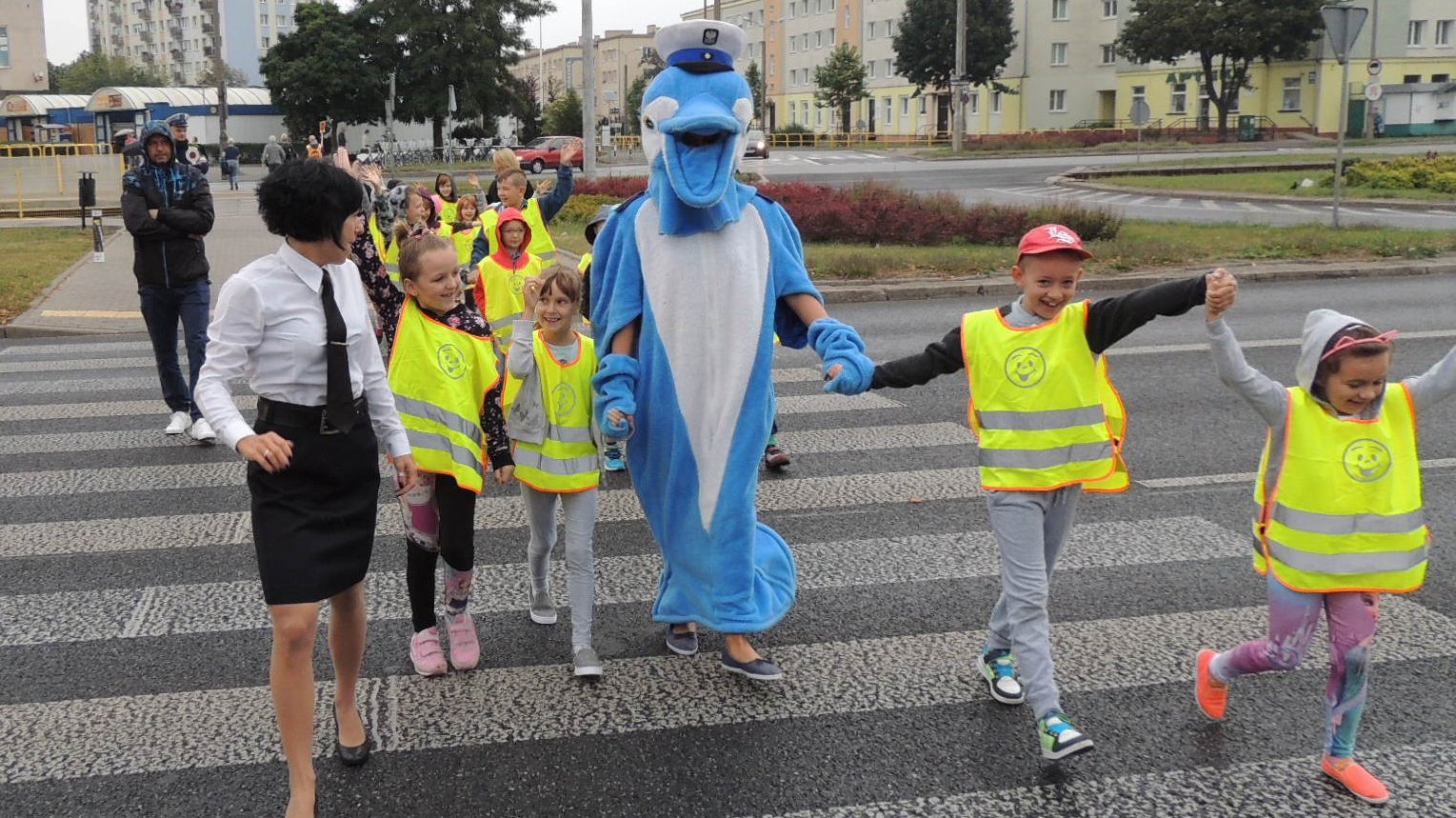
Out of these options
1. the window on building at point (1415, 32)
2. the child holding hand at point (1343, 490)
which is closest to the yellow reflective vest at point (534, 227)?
the child holding hand at point (1343, 490)

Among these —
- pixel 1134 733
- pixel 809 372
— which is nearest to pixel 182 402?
pixel 809 372

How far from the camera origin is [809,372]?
10453mm

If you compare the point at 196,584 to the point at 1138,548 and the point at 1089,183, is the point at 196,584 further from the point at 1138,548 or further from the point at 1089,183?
the point at 1089,183

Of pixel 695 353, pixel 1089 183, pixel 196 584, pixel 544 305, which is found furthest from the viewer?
pixel 1089 183

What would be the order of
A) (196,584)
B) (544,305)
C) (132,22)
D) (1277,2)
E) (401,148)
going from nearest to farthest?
(544,305)
(196,584)
(1277,2)
(401,148)
(132,22)

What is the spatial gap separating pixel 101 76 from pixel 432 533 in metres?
136

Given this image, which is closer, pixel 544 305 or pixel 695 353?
pixel 695 353

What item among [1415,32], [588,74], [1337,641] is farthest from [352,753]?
[1415,32]

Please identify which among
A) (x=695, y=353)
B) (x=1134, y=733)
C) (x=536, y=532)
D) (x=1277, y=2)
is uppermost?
(x=1277, y=2)

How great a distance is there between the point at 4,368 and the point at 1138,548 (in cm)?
982

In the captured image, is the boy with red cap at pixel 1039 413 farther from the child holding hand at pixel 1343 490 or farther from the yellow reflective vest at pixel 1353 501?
the yellow reflective vest at pixel 1353 501

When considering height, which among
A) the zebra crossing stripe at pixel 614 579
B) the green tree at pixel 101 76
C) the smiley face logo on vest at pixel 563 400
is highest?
the green tree at pixel 101 76

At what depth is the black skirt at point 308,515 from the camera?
3.43 m

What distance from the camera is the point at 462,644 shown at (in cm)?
461
